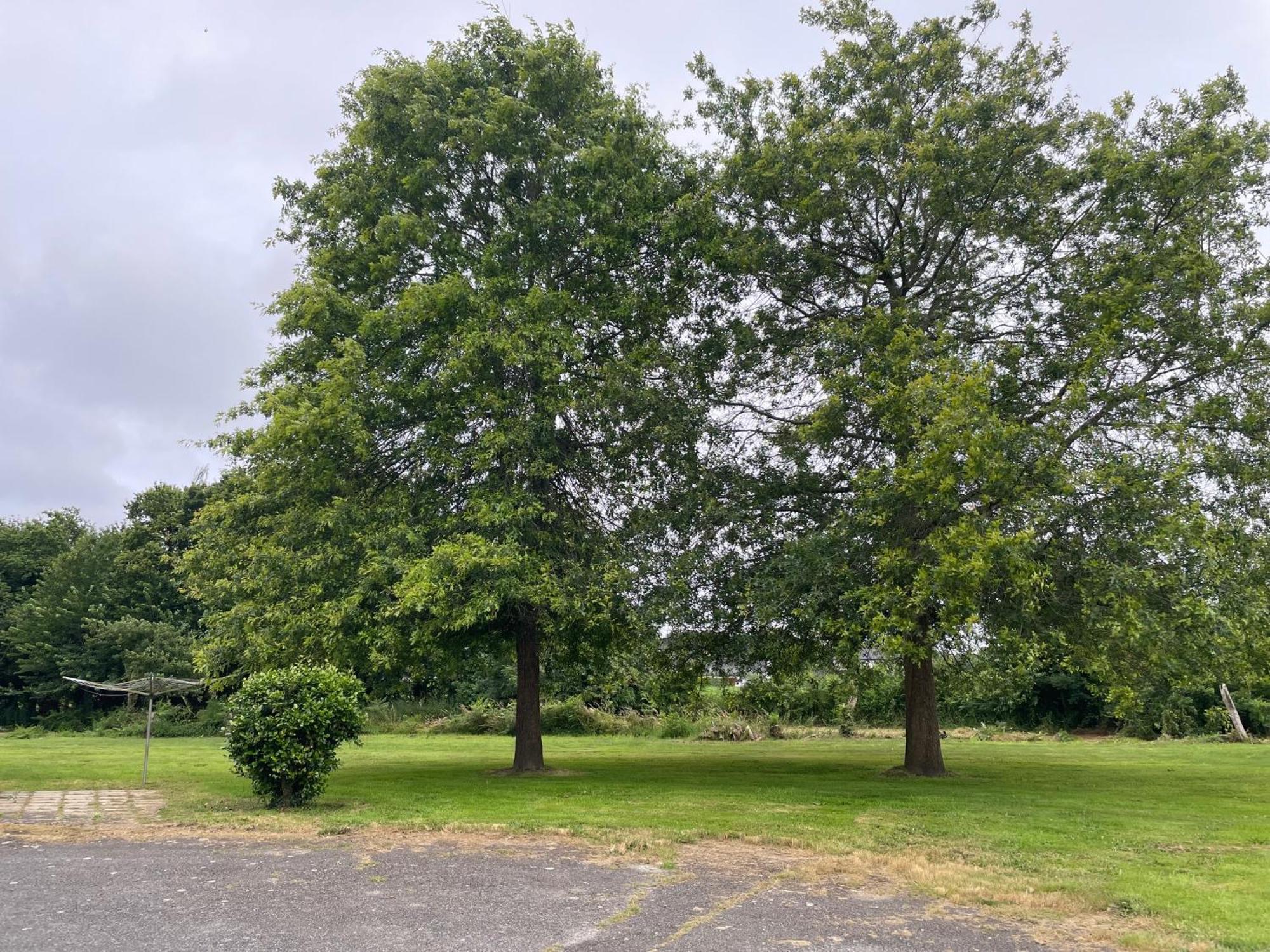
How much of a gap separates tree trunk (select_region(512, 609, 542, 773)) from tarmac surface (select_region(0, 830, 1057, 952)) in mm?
7346

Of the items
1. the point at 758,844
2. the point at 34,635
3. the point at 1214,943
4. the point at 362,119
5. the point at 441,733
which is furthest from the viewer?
the point at 34,635

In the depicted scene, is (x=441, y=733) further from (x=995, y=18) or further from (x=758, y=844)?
(x=995, y=18)

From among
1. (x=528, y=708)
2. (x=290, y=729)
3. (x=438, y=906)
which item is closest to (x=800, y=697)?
(x=528, y=708)

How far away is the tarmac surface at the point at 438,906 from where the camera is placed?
5.54 meters

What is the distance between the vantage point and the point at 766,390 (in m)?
15.8

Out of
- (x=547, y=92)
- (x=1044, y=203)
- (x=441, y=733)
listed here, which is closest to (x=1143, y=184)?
(x=1044, y=203)

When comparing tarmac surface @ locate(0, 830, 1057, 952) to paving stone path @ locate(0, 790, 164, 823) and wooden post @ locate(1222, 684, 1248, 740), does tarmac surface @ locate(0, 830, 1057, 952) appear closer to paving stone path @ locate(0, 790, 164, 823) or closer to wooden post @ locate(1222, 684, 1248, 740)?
paving stone path @ locate(0, 790, 164, 823)

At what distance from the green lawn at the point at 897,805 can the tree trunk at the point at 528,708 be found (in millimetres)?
732

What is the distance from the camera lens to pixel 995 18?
1473 centimetres

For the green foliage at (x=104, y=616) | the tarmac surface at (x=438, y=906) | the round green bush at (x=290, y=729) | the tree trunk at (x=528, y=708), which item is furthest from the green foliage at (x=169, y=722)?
the tarmac surface at (x=438, y=906)

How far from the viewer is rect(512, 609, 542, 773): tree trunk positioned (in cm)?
1584

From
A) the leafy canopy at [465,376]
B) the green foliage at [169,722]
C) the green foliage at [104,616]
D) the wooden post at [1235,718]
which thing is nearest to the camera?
the leafy canopy at [465,376]

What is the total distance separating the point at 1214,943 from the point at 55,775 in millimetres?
17750

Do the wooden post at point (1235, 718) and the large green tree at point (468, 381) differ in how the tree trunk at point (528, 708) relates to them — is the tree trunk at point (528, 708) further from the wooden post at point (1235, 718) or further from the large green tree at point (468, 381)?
the wooden post at point (1235, 718)
